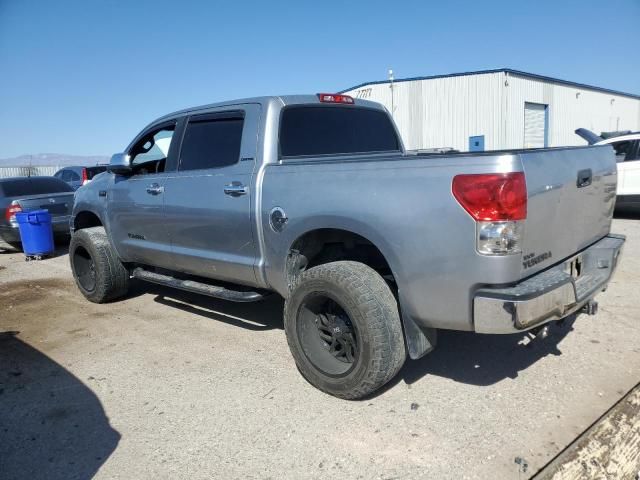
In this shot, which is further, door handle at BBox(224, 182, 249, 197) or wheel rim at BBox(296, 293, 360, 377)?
door handle at BBox(224, 182, 249, 197)

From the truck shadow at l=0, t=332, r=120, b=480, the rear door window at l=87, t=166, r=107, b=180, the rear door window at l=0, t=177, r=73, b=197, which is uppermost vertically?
the rear door window at l=87, t=166, r=107, b=180

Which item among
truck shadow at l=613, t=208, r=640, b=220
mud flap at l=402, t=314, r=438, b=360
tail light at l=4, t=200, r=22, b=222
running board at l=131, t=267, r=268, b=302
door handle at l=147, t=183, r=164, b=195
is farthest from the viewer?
truck shadow at l=613, t=208, r=640, b=220

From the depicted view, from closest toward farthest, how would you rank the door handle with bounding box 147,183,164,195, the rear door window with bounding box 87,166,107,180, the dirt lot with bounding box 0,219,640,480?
the dirt lot with bounding box 0,219,640,480, the door handle with bounding box 147,183,164,195, the rear door window with bounding box 87,166,107,180

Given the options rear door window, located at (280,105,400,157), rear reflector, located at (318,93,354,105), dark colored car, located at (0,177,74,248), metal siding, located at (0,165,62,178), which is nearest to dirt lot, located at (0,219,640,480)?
rear door window, located at (280,105,400,157)

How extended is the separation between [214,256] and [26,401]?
1633mm

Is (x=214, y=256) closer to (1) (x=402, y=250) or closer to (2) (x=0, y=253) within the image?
(1) (x=402, y=250)

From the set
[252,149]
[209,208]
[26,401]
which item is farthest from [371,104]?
[26,401]

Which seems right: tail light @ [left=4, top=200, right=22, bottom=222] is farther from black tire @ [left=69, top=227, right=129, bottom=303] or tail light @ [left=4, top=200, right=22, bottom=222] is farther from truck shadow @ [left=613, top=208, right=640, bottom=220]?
truck shadow @ [left=613, top=208, right=640, bottom=220]

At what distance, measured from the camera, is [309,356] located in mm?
3387

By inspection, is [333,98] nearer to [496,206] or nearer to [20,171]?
[496,206]

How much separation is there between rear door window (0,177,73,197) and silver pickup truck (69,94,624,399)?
245 inches

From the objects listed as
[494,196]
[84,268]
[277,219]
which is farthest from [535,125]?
[494,196]

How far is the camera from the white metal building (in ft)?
82.3

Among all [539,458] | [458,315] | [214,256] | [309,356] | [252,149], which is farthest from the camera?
[214,256]
